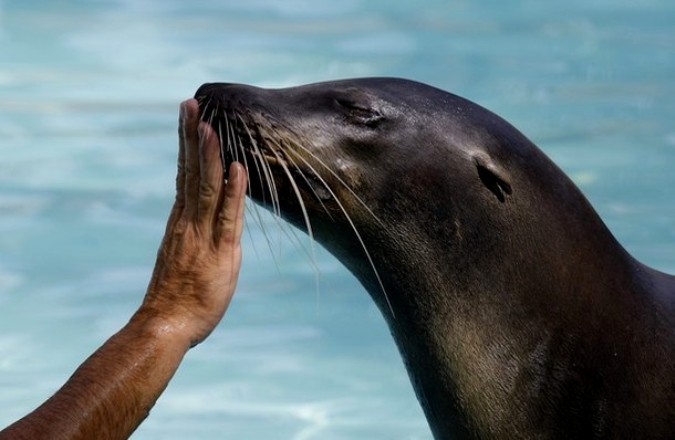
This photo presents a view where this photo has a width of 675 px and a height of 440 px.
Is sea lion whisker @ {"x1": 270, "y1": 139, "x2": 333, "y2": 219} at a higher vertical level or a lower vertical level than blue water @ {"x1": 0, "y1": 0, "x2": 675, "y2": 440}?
lower

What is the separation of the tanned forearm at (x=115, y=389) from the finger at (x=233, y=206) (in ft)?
1.11

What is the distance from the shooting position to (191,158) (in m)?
4.61

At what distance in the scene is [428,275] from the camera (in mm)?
5230

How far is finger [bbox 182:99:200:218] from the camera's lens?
454 cm

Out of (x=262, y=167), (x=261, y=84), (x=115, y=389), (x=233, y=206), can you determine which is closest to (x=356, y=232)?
(x=262, y=167)

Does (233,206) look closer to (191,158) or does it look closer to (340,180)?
(191,158)

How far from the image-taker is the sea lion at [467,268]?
5.18 metres

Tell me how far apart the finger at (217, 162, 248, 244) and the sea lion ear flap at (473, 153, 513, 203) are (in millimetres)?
1138

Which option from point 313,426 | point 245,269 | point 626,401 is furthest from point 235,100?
point 245,269

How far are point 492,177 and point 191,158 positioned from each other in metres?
1.24

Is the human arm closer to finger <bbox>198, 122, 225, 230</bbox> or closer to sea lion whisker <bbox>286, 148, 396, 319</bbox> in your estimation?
finger <bbox>198, 122, 225, 230</bbox>

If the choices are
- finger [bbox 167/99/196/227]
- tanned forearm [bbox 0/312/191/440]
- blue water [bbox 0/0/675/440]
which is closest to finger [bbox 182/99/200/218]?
finger [bbox 167/99/196/227]

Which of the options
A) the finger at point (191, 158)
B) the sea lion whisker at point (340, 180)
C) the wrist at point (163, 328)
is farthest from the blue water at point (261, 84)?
the wrist at point (163, 328)

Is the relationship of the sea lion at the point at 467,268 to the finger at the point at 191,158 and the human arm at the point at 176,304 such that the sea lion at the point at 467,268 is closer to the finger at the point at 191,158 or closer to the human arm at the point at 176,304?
the finger at the point at 191,158
